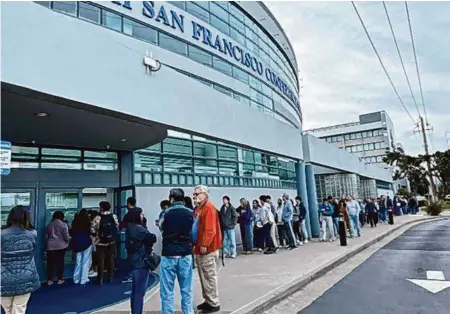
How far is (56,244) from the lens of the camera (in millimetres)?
8023

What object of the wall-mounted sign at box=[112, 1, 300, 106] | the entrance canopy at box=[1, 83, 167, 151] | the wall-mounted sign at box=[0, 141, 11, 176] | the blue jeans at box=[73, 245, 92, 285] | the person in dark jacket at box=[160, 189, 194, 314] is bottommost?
the blue jeans at box=[73, 245, 92, 285]

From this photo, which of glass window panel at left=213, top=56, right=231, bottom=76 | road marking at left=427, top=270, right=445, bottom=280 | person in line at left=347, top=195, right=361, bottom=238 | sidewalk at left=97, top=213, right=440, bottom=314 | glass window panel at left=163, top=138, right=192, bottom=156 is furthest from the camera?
glass window panel at left=213, top=56, right=231, bottom=76

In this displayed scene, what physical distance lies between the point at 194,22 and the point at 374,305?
15796mm

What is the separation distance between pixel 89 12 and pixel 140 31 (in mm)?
2239

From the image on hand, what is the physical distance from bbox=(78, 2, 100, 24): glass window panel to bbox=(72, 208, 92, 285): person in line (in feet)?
28.1

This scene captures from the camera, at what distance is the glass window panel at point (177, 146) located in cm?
1173

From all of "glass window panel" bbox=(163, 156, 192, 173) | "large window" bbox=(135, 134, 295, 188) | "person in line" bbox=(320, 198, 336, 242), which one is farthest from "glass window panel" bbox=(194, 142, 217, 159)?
"person in line" bbox=(320, 198, 336, 242)

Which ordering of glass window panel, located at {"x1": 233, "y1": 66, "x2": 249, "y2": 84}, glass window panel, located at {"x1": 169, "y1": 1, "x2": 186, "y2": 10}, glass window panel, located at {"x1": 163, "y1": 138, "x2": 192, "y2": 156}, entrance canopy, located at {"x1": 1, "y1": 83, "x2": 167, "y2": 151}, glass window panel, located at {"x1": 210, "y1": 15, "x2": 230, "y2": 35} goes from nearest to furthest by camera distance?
entrance canopy, located at {"x1": 1, "y1": 83, "x2": 167, "y2": 151}, glass window panel, located at {"x1": 163, "y1": 138, "x2": 192, "y2": 156}, glass window panel, located at {"x1": 169, "y1": 1, "x2": 186, "y2": 10}, glass window panel, located at {"x1": 210, "y1": 15, "x2": 230, "y2": 35}, glass window panel, located at {"x1": 233, "y1": 66, "x2": 249, "y2": 84}

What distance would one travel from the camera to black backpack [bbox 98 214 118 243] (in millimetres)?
7930

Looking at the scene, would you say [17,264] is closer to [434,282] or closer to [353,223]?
[434,282]

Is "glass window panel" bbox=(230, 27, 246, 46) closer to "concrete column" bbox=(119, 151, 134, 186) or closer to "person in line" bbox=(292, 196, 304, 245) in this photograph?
"person in line" bbox=(292, 196, 304, 245)

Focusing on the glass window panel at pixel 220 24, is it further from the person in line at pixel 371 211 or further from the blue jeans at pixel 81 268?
the blue jeans at pixel 81 268

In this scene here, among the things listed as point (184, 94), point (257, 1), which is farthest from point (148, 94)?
point (257, 1)

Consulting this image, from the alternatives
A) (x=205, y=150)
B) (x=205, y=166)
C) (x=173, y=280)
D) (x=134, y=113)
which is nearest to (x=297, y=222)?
(x=205, y=166)
